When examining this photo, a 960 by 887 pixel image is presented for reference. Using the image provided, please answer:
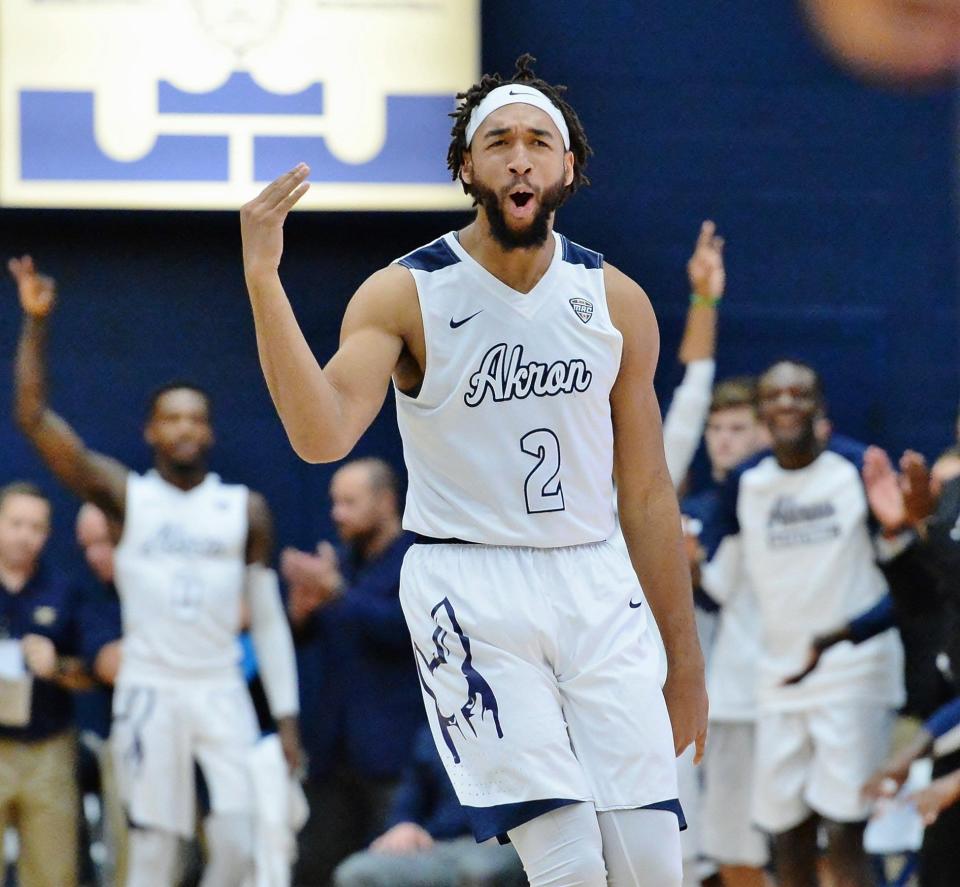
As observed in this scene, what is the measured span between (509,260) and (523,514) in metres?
0.52

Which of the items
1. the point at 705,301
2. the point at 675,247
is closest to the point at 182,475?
the point at 705,301

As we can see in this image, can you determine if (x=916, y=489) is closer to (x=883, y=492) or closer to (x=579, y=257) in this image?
(x=883, y=492)

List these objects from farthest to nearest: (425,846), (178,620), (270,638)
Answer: (270,638) < (178,620) < (425,846)

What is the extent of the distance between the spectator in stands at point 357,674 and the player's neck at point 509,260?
353cm

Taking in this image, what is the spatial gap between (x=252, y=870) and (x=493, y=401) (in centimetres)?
424

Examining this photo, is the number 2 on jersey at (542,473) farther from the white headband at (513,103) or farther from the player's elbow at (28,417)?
the player's elbow at (28,417)

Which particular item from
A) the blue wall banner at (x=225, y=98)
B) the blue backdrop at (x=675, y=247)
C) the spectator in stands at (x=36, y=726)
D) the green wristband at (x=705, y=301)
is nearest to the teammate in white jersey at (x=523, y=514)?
the spectator in stands at (x=36, y=726)

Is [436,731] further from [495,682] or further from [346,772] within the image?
[346,772]

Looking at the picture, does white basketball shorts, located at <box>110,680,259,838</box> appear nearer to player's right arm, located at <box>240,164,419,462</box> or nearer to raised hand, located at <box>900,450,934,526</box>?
raised hand, located at <box>900,450,934,526</box>

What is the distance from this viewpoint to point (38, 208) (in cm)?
880

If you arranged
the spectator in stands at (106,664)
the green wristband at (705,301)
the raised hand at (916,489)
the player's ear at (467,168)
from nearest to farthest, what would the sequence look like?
the player's ear at (467,168)
the raised hand at (916,489)
the spectator in stands at (106,664)
the green wristband at (705,301)

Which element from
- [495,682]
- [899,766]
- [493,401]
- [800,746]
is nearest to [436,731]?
[495,682]

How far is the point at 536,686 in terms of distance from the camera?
12.3 feet

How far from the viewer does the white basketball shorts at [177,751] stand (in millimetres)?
7359
